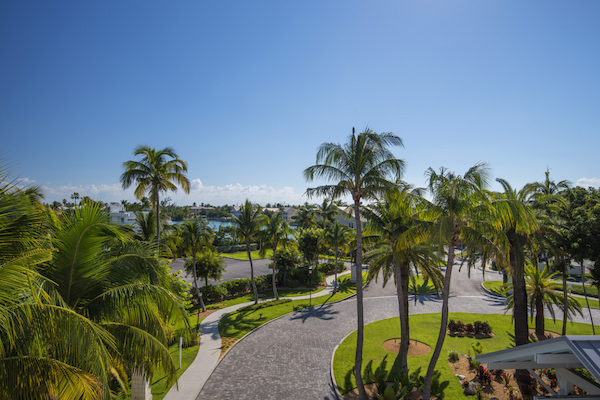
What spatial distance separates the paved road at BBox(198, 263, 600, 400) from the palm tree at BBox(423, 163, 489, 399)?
214 inches

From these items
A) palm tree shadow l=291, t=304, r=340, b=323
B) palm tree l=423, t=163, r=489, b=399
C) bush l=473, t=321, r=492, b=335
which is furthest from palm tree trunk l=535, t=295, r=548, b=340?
palm tree shadow l=291, t=304, r=340, b=323

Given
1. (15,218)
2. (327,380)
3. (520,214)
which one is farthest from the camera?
(327,380)

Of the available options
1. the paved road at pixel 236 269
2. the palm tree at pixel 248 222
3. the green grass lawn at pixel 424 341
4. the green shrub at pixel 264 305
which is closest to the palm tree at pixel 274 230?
the palm tree at pixel 248 222

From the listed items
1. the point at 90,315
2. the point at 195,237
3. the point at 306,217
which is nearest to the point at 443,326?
the point at 90,315

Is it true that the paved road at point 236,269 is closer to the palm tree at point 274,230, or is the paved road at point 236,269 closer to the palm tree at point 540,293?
the palm tree at point 274,230

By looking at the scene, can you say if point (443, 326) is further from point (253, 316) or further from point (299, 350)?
point (253, 316)

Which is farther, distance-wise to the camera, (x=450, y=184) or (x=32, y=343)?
(x=450, y=184)

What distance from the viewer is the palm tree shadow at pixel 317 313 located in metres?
22.4

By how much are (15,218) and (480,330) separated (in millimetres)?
23578

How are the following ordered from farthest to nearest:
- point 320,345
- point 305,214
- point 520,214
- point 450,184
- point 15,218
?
point 305,214, point 320,345, point 450,184, point 520,214, point 15,218

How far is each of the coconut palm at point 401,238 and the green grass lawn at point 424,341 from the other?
1520 millimetres

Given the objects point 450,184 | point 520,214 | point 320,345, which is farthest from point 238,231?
point 520,214

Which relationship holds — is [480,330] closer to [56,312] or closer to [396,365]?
[396,365]

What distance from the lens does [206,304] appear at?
86.4ft
